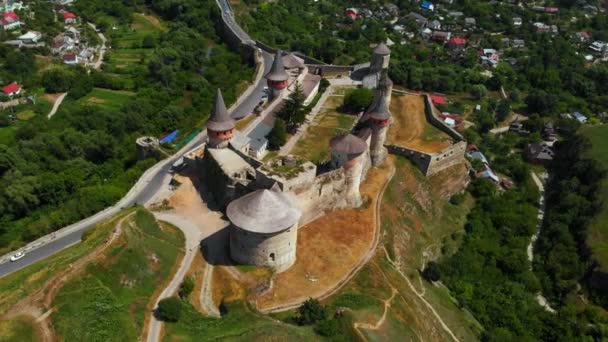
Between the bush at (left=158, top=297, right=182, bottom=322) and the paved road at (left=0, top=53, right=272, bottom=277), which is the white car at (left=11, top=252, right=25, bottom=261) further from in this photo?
the bush at (left=158, top=297, right=182, bottom=322)

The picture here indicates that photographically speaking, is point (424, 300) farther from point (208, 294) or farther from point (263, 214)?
point (208, 294)

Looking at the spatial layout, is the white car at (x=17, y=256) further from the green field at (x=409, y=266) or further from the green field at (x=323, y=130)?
the green field at (x=323, y=130)

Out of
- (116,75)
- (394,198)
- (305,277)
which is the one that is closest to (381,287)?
(305,277)

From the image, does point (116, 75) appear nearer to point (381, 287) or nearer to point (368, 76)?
point (368, 76)

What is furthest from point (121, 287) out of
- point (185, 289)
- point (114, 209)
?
point (114, 209)

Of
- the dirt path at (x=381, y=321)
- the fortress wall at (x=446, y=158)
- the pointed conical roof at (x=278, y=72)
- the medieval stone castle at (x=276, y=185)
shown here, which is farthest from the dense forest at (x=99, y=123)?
the fortress wall at (x=446, y=158)

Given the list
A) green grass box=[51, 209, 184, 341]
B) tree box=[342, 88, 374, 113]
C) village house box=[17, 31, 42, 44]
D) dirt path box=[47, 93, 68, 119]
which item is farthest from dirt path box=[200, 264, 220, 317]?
village house box=[17, 31, 42, 44]
